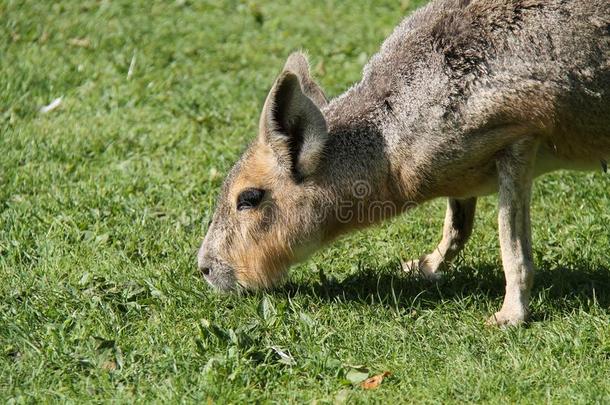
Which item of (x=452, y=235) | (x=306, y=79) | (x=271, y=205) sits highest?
(x=306, y=79)

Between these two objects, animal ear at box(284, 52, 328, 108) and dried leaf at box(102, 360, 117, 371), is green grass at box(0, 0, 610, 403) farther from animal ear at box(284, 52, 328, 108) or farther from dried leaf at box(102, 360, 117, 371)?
animal ear at box(284, 52, 328, 108)

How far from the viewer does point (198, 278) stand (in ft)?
21.2

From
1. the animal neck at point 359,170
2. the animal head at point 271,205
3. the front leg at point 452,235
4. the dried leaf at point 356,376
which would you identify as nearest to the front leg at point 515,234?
the animal neck at point 359,170

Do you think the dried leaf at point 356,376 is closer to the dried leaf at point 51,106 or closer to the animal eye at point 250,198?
the animal eye at point 250,198

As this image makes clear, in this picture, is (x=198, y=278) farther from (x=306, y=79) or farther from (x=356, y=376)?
(x=356, y=376)

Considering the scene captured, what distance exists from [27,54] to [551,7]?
6360 millimetres

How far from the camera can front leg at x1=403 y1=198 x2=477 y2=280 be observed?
21.9 ft

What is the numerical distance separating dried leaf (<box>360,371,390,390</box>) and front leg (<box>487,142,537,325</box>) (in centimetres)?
93

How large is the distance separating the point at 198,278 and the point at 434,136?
182 centimetres

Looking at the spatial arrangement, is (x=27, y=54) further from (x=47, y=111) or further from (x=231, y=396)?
(x=231, y=396)

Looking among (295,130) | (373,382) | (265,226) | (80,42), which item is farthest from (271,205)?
(80,42)

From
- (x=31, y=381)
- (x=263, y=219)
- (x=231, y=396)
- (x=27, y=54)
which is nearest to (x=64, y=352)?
(x=31, y=381)

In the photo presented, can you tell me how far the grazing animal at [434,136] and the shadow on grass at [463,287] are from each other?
11.5 inches

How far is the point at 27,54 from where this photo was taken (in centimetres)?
1044
